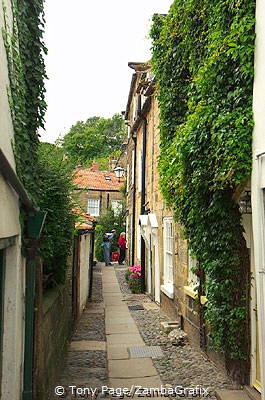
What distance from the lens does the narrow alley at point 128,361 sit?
5609mm

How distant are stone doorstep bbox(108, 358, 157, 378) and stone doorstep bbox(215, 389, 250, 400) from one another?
120cm

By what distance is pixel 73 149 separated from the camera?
5097 cm

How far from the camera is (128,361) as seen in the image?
22.2ft

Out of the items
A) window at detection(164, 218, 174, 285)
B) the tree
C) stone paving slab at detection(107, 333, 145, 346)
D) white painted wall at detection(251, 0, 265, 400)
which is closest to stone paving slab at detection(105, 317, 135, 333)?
stone paving slab at detection(107, 333, 145, 346)

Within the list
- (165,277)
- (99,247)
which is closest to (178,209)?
→ (165,277)

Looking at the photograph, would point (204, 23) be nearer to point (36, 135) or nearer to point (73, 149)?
point (36, 135)

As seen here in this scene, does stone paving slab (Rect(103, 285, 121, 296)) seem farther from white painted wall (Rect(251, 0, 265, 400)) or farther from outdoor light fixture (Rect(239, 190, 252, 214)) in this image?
white painted wall (Rect(251, 0, 265, 400))

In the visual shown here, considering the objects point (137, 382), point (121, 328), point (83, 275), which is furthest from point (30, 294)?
point (83, 275)

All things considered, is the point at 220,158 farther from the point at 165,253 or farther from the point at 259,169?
the point at 165,253

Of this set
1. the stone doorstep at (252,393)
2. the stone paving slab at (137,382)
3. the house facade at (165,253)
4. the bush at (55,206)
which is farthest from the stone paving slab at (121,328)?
the stone doorstep at (252,393)

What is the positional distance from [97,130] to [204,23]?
47.0 m

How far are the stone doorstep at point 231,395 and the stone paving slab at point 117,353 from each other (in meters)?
2.16

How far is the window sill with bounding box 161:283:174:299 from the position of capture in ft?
31.1

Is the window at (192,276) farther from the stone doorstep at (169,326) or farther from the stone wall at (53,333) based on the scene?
the stone wall at (53,333)
